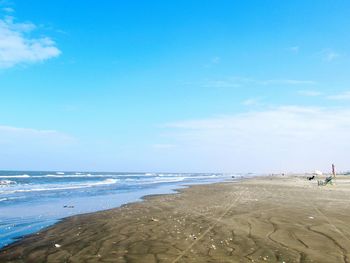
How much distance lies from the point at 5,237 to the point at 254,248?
29.2ft

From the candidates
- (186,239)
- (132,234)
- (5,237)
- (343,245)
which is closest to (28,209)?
(5,237)

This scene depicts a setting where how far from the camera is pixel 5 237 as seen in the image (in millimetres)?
13172

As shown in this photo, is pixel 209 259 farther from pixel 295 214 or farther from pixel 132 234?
pixel 295 214

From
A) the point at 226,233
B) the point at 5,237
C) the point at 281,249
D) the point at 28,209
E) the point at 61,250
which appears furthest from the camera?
the point at 28,209

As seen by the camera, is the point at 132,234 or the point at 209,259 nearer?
the point at 209,259

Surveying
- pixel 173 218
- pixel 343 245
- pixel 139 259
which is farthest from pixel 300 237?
pixel 173 218

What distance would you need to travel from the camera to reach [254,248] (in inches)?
385

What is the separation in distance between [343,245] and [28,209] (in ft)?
59.4

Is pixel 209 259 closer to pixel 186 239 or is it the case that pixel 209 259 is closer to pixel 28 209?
pixel 186 239

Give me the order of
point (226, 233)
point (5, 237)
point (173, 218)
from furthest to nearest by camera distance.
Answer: point (173, 218) < point (5, 237) < point (226, 233)

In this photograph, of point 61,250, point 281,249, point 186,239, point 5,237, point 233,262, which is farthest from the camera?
point 5,237

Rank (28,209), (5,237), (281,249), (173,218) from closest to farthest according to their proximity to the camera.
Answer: (281,249), (5,237), (173,218), (28,209)

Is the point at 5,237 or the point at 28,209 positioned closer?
Result: the point at 5,237

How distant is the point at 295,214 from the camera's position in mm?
16156
